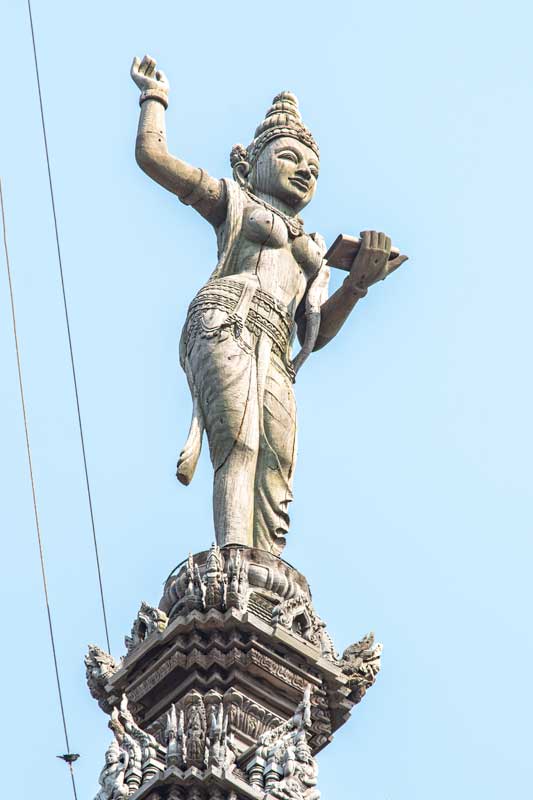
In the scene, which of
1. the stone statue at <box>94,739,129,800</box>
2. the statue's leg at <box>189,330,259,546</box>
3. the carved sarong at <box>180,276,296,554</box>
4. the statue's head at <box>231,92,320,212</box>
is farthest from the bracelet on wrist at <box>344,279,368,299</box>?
the stone statue at <box>94,739,129,800</box>

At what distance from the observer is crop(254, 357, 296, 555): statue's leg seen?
21406 mm

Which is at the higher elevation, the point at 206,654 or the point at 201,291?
the point at 201,291

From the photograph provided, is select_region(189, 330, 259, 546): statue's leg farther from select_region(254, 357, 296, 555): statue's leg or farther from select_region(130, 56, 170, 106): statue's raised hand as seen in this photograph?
select_region(130, 56, 170, 106): statue's raised hand

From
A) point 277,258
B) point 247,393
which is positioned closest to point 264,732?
point 247,393

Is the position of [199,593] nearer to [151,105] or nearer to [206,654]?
[206,654]

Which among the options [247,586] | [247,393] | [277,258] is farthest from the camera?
[277,258]

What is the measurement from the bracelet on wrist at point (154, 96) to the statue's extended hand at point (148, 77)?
2cm

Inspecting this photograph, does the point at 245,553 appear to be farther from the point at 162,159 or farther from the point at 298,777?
the point at 162,159

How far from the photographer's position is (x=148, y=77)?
23.5 m

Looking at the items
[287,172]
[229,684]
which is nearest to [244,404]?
[229,684]

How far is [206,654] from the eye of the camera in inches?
781

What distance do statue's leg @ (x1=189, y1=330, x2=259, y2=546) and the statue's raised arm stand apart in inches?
67.9

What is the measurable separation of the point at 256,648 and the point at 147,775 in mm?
1471

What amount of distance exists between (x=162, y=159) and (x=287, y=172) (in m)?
1.52
